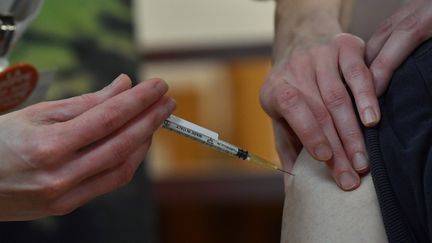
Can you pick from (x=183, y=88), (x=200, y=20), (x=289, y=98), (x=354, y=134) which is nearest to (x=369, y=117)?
(x=354, y=134)

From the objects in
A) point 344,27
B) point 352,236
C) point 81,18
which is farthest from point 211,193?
point 352,236

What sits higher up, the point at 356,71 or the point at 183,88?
the point at 356,71

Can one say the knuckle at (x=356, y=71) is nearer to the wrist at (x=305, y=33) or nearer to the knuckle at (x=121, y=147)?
the wrist at (x=305, y=33)

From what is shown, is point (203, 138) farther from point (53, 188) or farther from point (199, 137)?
point (53, 188)

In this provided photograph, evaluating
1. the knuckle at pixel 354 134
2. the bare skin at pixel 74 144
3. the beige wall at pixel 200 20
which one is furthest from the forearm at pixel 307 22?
the beige wall at pixel 200 20

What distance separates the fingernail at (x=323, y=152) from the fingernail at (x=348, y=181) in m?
0.03

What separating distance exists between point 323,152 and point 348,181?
5 centimetres

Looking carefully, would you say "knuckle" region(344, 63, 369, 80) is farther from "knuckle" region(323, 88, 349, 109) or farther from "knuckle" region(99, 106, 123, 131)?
"knuckle" region(99, 106, 123, 131)

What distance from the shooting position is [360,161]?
38.5 inches

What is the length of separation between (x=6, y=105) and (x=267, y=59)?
206cm

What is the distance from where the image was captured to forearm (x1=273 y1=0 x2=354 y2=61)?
1256mm

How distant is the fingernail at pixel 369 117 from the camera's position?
0.96 m

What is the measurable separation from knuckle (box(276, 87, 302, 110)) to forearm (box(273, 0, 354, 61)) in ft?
0.48

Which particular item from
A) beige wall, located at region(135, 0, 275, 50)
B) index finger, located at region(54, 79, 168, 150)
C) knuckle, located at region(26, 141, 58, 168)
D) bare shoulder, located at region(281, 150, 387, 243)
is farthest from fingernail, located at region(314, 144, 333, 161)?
beige wall, located at region(135, 0, 275, 50)
